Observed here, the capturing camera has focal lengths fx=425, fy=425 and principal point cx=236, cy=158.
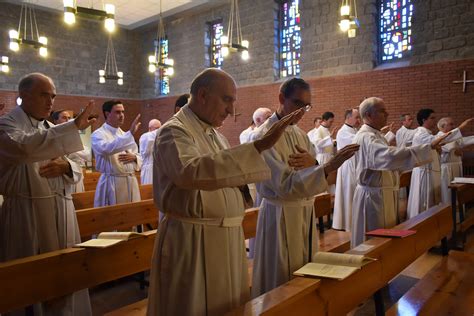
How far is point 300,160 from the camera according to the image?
2877mm

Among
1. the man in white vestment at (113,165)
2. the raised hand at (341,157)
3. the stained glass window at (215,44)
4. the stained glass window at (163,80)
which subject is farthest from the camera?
the stained glass window at (163,80)

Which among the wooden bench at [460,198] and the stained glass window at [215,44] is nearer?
the wooden bench at [460,198]

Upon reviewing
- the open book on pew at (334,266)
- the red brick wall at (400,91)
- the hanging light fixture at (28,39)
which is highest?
the hanging light fixture at (28,39)

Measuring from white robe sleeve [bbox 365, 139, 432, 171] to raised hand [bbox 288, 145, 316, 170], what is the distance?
1.24 meters

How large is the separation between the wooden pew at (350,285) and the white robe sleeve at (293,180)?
49 cm

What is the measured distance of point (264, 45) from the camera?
1379 centimetres

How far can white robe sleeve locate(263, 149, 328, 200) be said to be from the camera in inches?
108

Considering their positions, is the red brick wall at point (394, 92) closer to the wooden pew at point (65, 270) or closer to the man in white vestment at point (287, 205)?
the man in white vestment at point (287, 205)

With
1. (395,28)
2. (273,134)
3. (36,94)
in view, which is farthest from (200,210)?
(395,28)

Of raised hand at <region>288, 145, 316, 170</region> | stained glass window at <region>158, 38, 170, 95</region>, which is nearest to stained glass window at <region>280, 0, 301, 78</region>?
stained glass window at <region>158, 38, 170, 95</region>

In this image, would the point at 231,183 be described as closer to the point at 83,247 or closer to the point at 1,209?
the point at 83,247

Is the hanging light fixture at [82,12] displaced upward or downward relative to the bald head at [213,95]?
upward

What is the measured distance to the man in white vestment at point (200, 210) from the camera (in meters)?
1.98

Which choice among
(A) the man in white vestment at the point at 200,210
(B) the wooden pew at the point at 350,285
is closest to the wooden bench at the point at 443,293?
(B) the wooden pew at the point at 350,285
